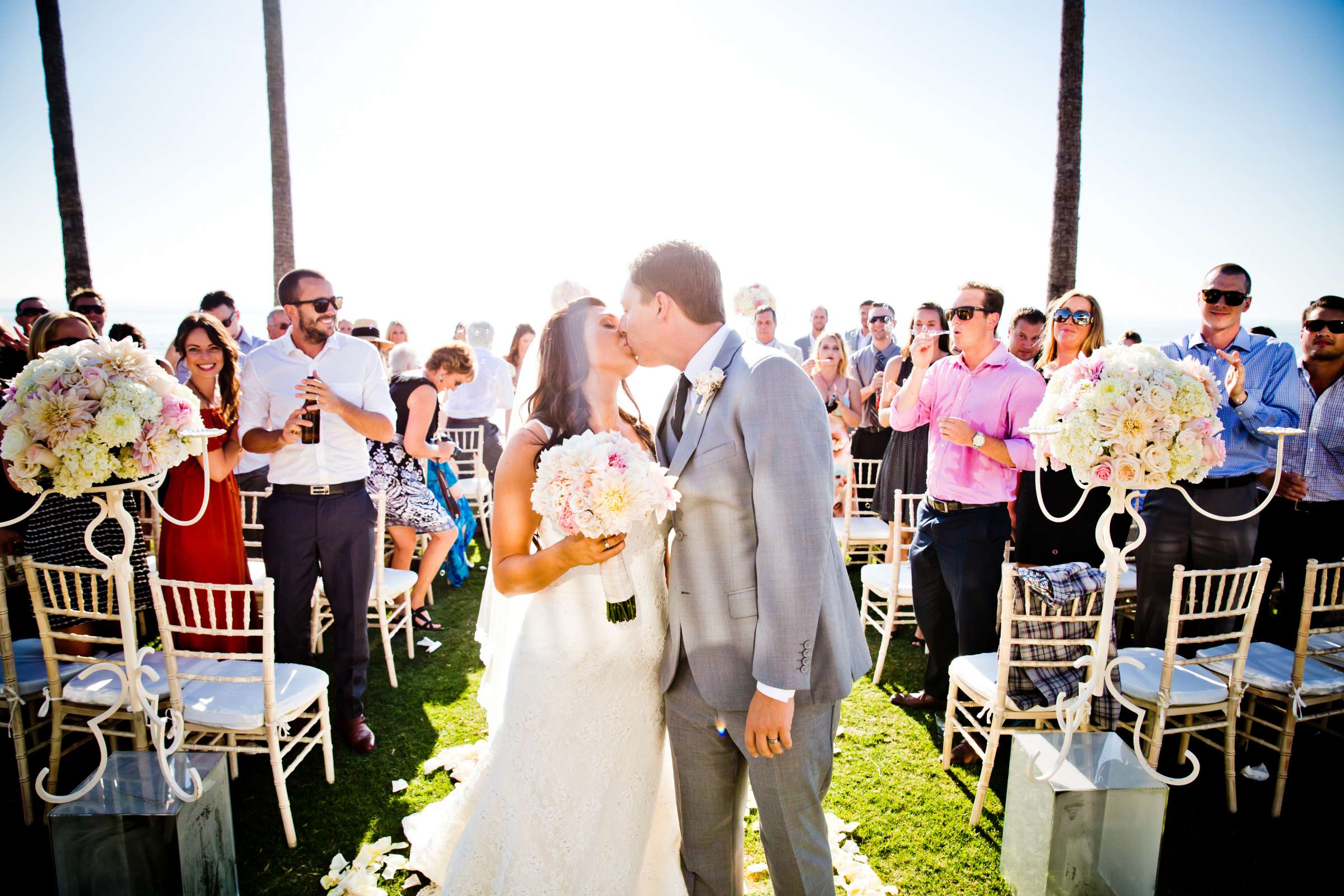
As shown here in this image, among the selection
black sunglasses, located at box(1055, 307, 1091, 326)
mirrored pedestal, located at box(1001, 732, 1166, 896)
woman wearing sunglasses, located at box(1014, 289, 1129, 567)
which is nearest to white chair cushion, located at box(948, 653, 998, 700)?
mirrored pedestal, located at box(1001, 732, 1166, 896)

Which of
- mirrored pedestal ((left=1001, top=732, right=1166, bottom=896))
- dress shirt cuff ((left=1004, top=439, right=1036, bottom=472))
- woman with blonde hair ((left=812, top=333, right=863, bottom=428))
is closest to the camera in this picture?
mirrored pedestal ((left=1001, top=732, right=1166, bottom=896))

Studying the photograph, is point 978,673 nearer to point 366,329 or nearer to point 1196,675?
point 1196,675

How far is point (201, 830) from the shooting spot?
8.57 ft

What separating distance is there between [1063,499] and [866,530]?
1.98 m

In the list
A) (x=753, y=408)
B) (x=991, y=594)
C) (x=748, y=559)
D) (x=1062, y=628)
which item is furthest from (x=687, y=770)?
(x=991, y=594)

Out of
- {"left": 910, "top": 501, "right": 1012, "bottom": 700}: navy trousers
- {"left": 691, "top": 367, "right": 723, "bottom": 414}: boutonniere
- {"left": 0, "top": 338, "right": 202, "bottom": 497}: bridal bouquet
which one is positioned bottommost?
{"left": 910, "top": 501, "right": 1012, "bottom": 700}: navy trousers

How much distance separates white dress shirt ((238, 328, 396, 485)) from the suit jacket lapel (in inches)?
113

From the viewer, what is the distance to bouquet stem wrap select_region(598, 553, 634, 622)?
2.27 meters

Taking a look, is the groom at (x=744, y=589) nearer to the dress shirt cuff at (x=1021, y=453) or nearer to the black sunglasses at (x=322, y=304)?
the dress shirt cuff at (x=1021, y=453)

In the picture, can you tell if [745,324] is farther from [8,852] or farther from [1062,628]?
[8,852]

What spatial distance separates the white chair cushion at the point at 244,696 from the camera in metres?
3.26

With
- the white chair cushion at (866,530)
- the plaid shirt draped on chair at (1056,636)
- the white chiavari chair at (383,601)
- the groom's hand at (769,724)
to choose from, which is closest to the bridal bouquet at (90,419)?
the white chiavari chair at (383,601)

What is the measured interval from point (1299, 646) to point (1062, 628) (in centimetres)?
133

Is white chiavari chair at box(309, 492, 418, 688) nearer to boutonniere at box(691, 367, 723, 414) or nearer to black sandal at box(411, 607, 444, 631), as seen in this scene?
black sandal at box(411, 607, 444, 631)
